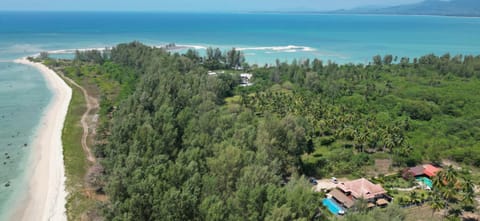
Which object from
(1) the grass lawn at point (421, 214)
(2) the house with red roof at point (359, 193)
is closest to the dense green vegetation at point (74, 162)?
(2) the house with red roof at point (359, 193)

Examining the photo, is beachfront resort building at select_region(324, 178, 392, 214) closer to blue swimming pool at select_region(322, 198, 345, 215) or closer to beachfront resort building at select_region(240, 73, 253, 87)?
blue swimming pool at select_region(322, 198, 345, 215)

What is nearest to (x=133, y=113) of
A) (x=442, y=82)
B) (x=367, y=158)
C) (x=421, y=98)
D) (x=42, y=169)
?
(x=42, y=169)

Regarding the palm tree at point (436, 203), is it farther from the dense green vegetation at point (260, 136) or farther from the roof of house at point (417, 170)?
the roof of house at point (417, 170)

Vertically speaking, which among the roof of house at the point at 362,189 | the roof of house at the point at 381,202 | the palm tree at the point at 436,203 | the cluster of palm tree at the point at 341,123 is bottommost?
the roof of house at the point at 381,202

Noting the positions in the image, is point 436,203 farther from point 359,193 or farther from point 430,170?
point 430,170

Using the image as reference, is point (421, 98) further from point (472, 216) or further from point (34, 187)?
point (34, 187)
